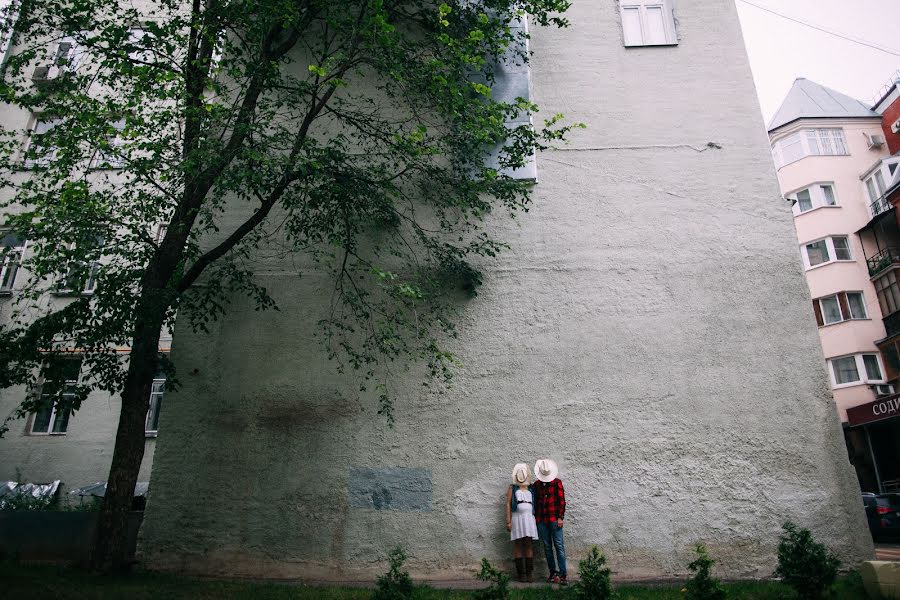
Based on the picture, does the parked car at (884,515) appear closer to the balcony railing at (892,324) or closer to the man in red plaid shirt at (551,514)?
the balcony railing at (892,324)

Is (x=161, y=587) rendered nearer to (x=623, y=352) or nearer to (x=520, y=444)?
(x=520, y=444)

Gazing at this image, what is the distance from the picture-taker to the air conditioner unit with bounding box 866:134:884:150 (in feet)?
104

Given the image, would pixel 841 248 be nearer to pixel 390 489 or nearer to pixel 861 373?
pixel 861 373

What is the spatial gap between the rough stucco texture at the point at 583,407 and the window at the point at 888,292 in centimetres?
2055

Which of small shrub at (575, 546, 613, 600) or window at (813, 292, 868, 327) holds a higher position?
window at (813, 292, 868, 327)

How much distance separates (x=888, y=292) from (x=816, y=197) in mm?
6508

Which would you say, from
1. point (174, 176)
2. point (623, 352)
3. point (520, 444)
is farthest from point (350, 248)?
point (623, 352)

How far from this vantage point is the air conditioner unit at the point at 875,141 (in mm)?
31766

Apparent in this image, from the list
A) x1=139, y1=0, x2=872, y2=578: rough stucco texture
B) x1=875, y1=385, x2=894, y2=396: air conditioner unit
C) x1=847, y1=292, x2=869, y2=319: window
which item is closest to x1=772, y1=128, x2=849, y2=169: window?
x1=847, y1=292, x2=869, y2=319: window

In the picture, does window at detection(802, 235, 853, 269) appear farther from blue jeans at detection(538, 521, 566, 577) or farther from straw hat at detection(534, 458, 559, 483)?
blue jeans at detection(538, 521, 566, 577)

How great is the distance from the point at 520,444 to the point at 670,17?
9.60m

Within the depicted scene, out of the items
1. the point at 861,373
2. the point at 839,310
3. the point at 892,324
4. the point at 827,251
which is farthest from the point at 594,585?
the point at 827,251

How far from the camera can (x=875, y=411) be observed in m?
23.9

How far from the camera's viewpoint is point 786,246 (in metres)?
11.1
